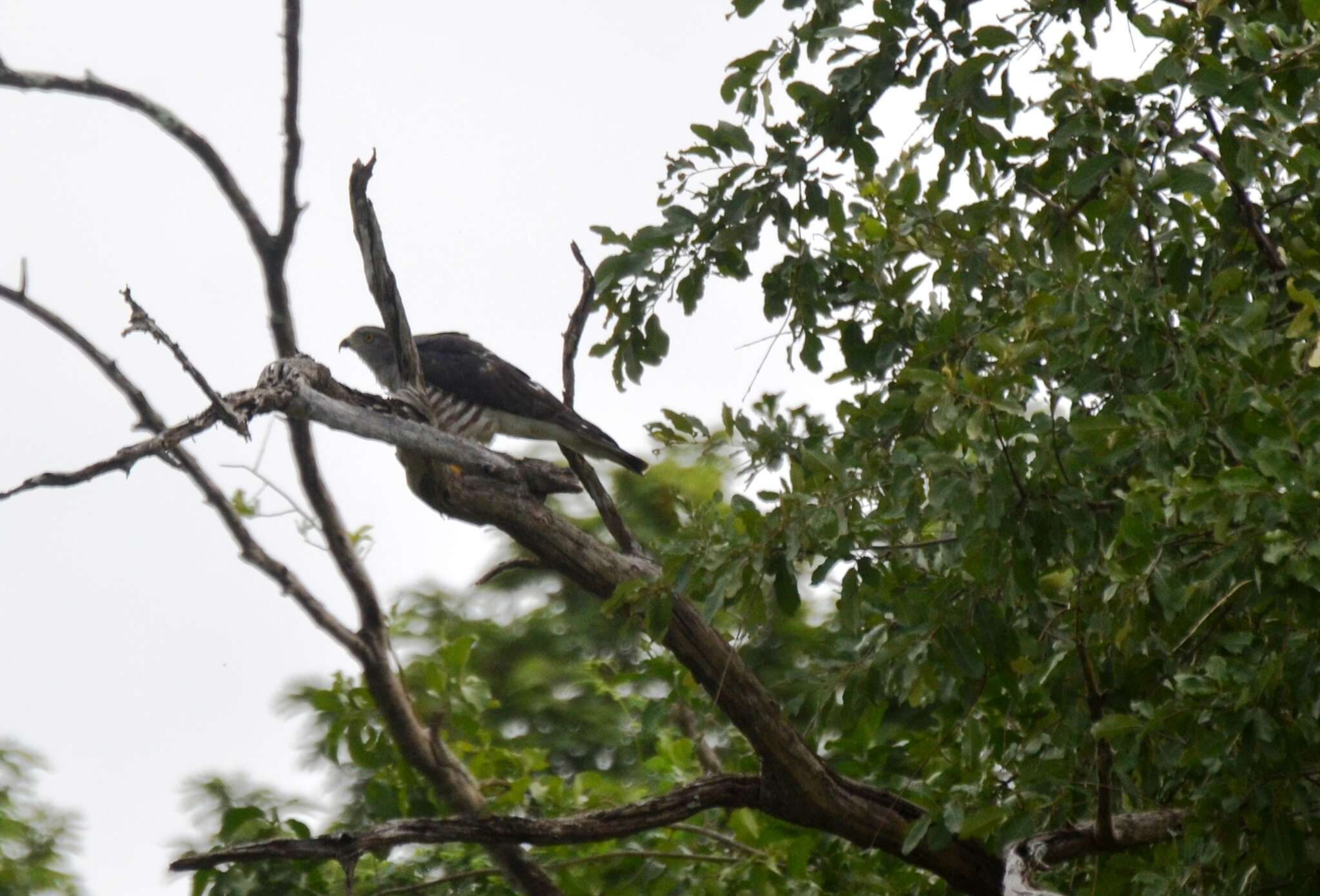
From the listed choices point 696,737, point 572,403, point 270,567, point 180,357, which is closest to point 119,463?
point 180,357

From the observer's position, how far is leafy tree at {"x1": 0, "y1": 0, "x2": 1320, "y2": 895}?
330 centimetres

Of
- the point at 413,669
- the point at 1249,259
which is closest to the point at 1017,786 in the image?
the point at 1249,259

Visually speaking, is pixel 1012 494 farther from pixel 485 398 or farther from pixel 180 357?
pixel 485 398

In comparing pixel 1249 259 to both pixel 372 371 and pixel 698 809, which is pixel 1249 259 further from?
pixel 372 371

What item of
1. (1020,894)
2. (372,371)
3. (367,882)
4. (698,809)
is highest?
(372,371)

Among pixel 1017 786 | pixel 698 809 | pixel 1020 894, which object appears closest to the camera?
pixel 1020 894

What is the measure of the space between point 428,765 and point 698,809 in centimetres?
157

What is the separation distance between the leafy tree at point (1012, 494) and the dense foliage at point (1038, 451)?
0.04ft

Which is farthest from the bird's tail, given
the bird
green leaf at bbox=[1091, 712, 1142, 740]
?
green leaf at bbox=[1091, 712, 1142, 740]

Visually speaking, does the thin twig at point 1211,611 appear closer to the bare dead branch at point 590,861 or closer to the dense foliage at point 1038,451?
the dense foliage at point 1038,451

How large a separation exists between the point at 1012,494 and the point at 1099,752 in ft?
2.75

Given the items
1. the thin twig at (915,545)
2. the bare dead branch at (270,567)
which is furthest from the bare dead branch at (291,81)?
the thin twig at (915,545)

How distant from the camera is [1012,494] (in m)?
3.41

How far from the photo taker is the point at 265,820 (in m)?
5.10
